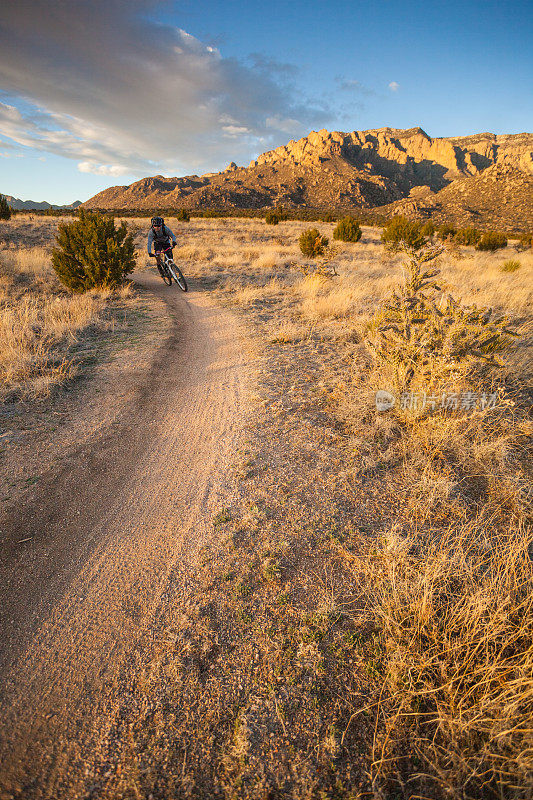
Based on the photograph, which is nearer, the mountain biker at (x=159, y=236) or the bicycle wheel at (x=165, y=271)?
the mountain biker at (x=159, y=236)

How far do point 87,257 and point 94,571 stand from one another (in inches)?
405

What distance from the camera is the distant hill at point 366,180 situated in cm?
5497

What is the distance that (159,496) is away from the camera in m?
3.14

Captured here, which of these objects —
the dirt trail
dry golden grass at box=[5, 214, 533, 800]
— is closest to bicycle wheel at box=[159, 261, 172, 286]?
the dirt trail

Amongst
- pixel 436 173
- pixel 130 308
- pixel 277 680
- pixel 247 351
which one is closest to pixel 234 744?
pixel 277 680

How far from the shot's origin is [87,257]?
9.92m

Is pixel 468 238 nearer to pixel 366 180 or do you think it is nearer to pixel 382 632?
pixel 382 632

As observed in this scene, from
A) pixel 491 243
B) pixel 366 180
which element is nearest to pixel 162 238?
pixel 491 243

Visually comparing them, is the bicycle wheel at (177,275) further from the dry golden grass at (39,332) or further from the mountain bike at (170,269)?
the dry golden grass at (39,332)

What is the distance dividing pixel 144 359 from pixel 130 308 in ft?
12.7

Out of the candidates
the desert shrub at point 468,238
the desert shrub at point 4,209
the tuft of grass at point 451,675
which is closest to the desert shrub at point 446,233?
the desert shrub at point 468,238

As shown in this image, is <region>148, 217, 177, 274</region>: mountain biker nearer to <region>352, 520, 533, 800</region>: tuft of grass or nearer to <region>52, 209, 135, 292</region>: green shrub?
<region>52, 209, 135, 292</region>: green shrub

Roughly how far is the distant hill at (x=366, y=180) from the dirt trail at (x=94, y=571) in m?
55.9

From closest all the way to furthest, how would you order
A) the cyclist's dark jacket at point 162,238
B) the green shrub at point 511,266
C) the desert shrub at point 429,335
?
the desert shrub at point 429,335 → the cyclist's dark jacket at point 162,238 → the green shrub at point 511,266
